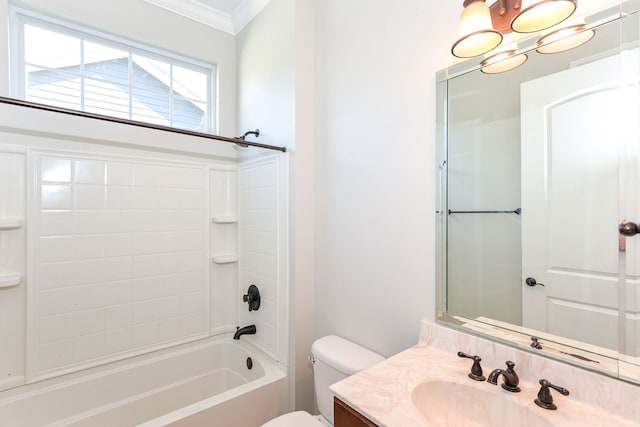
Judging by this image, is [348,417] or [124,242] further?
[124,242]

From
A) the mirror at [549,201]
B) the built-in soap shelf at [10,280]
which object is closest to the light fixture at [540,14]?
the mirror at [549,201]

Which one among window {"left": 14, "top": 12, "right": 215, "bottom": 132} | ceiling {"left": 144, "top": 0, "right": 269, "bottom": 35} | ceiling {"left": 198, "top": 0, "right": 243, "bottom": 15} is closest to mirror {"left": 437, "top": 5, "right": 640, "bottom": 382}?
ceiling {"left": 144, "top": 0, "right": 269, "bottom": 35}

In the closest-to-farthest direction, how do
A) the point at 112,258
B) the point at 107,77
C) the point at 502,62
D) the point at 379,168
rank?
the point at 502,62 → the point at 379,168 → the point at 112,258 → the point at 107,77

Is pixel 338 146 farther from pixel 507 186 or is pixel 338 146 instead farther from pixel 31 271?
pixel 31 271

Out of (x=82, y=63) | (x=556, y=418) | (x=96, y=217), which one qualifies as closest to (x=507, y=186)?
(x=556, y=418)

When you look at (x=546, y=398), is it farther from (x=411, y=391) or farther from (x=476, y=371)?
(x=411, y=391)

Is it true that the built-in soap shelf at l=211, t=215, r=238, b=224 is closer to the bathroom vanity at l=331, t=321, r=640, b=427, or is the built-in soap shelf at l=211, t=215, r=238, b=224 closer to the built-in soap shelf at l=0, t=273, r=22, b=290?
the built-in soap shelf at l=0, t=273, r=22, b=290

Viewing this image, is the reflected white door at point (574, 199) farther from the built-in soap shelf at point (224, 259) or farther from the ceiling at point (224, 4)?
the ceiling at point (224, 4)

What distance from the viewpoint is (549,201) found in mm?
954

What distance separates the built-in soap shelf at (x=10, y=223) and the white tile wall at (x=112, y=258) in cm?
6

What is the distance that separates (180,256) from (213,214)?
14.8 inches

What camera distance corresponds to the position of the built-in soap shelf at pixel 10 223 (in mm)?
1488

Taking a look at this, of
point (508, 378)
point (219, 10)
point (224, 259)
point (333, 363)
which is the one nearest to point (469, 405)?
point (508, 378)

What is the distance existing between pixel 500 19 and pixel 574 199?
2.07 ft
